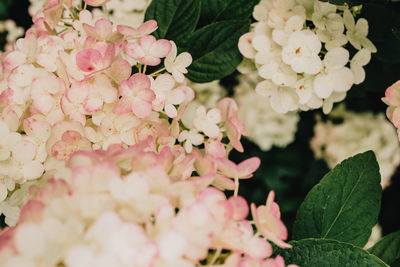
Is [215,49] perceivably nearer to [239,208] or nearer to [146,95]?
[146,95]

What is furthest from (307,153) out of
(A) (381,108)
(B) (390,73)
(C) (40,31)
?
(C) (40,31)

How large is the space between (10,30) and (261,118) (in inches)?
34.1

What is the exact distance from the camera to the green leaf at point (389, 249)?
2.54 ft

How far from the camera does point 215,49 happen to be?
0.82 meters

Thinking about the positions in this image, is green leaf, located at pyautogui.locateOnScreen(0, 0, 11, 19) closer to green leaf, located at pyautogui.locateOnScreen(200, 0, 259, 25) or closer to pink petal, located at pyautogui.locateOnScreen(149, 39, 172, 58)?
green leaf, located at pyautogui.locateOnScreen(200, 0, 259, 25)

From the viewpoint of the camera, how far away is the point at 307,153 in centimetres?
188

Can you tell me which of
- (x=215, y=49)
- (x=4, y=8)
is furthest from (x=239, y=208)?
(x=4, y=8)

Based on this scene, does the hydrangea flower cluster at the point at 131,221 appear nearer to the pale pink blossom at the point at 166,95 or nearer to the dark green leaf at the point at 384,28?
the pale pink blossom at the point at 166,95

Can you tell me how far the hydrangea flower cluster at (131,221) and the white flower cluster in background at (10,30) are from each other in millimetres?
1196

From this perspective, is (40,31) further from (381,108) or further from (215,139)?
(381,108)

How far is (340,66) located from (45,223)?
0.51 metres

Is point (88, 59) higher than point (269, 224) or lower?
higher

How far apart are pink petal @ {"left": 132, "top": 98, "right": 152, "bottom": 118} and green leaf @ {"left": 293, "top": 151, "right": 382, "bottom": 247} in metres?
0.28

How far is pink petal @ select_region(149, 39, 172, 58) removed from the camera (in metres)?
0.66
